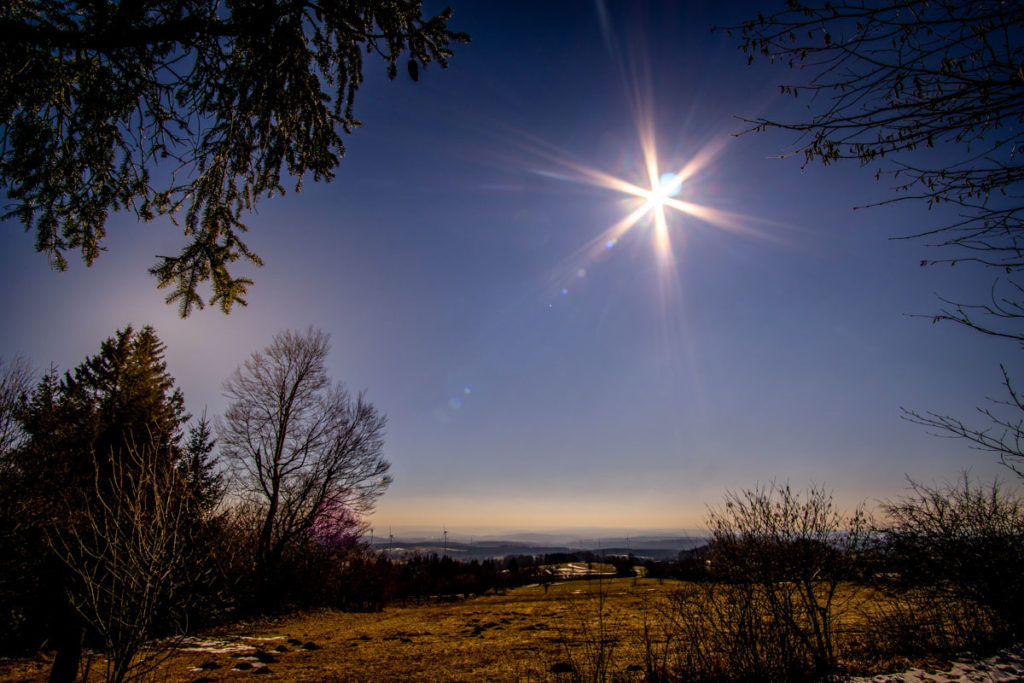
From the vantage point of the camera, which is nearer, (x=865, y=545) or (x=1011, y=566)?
(x=865, y=545)

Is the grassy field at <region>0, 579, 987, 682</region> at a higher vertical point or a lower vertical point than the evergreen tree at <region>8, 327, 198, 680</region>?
lower

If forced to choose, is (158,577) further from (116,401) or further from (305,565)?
(305,565)

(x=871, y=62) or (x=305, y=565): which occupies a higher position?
(x=871, y=62)

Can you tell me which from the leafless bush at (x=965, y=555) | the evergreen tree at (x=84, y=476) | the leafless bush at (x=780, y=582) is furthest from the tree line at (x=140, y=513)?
the leafless bush at (x=965, y=555)

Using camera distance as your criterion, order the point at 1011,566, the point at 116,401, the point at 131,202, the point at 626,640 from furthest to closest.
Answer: the point at 116,401
the point at 626,640
the point at 1011,566
the point at 131,202

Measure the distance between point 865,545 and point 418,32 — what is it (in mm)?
11991

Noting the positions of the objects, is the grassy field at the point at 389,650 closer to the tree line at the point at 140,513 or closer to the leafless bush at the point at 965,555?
the tree line at the point at 140,513

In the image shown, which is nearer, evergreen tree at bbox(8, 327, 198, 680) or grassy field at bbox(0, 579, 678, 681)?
evergreen tree at bbox(8, 327, 198, 680)

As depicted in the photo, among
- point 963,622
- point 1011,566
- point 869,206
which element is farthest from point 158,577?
point 963,622

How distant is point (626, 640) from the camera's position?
1084 cm

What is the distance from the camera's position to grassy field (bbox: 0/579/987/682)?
7.45 meters

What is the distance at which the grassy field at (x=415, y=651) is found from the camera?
7449mm

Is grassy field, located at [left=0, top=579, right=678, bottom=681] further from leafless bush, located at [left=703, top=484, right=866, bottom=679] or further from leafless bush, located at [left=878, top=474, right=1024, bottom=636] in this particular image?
leafless bush, located at [left=878, top=474, right=1024, bottom=636]

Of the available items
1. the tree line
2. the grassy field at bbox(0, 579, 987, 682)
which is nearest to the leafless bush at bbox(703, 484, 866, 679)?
the grassy field at bbox(0, 579, 987, 682)
